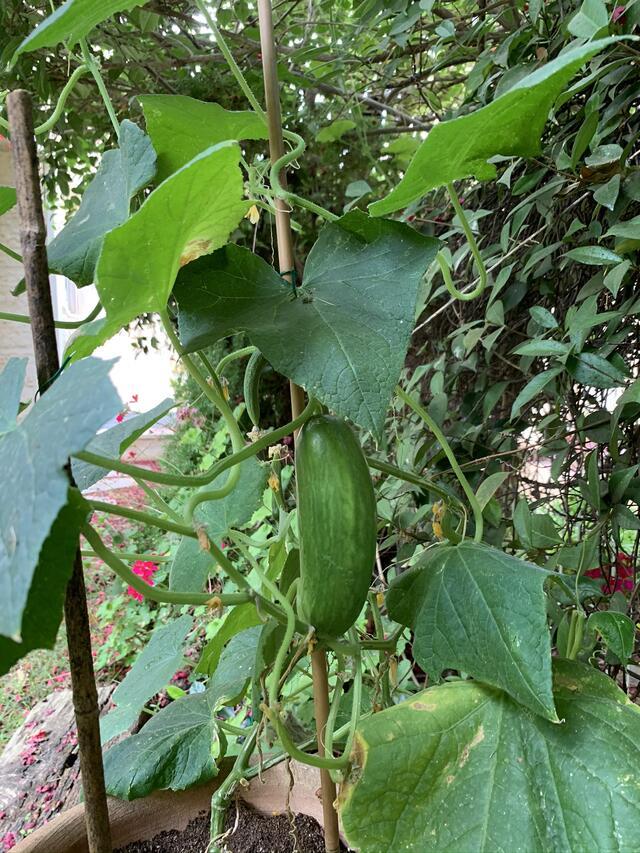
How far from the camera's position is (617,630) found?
0.42 meters

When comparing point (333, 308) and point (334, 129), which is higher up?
point (334, 129)

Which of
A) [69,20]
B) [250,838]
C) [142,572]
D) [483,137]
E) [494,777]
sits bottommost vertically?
[142,572]

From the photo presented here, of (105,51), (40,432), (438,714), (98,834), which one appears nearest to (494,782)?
(438,714)

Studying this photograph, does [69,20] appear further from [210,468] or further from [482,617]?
[482,617]

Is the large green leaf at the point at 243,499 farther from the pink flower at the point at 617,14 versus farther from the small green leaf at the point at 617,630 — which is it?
the pink flower at the point at 617,14

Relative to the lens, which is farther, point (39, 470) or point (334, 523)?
point (334, 523)

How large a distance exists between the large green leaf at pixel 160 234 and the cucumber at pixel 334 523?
11 centimetres

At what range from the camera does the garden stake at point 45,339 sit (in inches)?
9.9

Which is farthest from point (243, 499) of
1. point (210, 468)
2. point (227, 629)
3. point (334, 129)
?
point (334, 129)

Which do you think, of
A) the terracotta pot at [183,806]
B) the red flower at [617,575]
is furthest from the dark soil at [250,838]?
the red flower at [617,575]

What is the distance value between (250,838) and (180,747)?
10 cm

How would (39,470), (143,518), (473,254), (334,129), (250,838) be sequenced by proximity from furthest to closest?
1. (334,129)
2. (250,838)
3. (473,254)
4. (143,518)
5. (39,470)

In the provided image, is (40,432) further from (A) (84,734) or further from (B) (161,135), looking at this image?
(B) (161,135)

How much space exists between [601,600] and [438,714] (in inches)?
10.6
